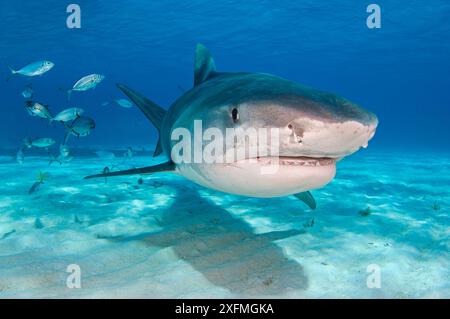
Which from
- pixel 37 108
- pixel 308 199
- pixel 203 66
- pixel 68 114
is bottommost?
pixel 308 199

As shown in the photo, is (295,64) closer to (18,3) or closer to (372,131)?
(18,3)

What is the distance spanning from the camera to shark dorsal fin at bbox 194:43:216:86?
5.14m

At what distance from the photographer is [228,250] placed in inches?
145

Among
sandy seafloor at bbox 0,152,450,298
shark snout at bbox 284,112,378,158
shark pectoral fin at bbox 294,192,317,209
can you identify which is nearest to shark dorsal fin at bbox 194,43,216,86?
sandy seafloor at bbox 0,152,450,298

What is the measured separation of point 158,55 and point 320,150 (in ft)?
166

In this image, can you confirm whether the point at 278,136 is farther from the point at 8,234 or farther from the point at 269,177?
the point at 8,234

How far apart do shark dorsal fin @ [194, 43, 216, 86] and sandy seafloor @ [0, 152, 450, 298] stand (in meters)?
2.01

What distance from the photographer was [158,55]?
49469 mm

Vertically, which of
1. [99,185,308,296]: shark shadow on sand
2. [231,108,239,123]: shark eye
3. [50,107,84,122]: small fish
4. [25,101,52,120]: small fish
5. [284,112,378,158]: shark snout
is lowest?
[99,185,308,296]: shark shadow on sand

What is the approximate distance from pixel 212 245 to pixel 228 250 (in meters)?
0.22

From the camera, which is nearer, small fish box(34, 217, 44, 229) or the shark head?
the shark head

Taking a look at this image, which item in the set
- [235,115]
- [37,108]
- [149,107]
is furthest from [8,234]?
[37,108]

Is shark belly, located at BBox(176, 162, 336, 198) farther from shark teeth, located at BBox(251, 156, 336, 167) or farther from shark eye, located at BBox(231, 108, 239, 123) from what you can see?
shark eye, located at BBox(231, 108, 239, 123)

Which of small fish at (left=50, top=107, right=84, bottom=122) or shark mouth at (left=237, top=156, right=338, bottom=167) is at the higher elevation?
shark mouth at (left=237, top=156, right=338, bottom=167)
